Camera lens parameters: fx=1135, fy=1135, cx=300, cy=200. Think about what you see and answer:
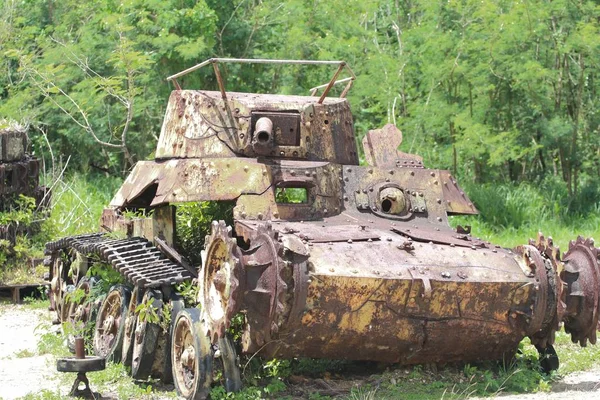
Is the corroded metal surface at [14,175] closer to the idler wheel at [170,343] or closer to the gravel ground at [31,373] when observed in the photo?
the gravel ground at [31,373]

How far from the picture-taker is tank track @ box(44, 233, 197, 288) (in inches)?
362

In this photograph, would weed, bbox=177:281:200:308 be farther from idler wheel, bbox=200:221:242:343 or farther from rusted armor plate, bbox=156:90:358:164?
rusted armor plate, bbox=156:90:358:164

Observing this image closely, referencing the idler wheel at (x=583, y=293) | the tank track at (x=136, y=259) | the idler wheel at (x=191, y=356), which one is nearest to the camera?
the idler wheel at (x=191, y=356)

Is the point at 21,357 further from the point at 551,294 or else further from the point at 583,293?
the point at 583,293

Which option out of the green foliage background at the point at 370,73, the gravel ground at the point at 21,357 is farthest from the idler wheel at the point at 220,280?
the green foliage background at the point at 370,73

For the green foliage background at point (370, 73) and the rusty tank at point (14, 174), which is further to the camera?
the green foliage background at point (370, 73)

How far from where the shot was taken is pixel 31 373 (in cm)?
991

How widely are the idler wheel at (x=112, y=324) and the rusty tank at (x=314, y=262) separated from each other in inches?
0.8

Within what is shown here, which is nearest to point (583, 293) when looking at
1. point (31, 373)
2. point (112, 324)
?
point (112, 324)

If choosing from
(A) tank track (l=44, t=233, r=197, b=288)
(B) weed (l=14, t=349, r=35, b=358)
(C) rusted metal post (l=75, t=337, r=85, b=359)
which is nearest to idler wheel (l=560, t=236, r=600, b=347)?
(A) tank track (l=44, t=233, r=197, b=288)

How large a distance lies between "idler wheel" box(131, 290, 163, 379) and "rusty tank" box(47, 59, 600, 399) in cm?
2

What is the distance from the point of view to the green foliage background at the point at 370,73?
758 inches

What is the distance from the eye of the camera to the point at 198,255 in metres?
10.5

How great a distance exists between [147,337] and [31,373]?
1445 millimetres
